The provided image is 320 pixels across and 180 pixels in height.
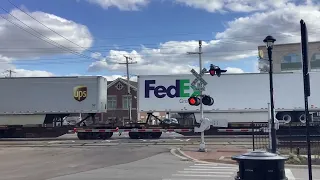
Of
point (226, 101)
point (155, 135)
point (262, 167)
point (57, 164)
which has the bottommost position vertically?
point (57, 164)

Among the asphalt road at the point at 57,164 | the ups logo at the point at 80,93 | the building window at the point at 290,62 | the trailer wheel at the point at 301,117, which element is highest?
the building window at the point at 290,62

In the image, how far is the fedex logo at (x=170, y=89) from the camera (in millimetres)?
33094

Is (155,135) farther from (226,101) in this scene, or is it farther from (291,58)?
(291,58)

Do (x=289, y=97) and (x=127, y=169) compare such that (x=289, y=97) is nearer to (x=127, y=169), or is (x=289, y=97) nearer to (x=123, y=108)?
(x=127, y=169)

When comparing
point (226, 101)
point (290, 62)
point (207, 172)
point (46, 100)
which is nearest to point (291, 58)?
point (290, 62)

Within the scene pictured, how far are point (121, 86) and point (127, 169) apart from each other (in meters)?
64.9

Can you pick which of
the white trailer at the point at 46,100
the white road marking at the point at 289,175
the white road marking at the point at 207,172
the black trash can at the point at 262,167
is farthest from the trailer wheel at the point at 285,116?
the black trash can at the point at 262,167

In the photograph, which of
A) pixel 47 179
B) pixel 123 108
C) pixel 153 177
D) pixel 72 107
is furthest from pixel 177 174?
pixel 123 108

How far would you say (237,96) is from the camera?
32.9 meters

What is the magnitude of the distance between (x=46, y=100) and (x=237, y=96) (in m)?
15.6

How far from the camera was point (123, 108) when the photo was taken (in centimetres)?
7712

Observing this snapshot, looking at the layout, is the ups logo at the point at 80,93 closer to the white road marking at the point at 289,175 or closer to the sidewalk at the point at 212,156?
the sidewalk at the point at 212,156

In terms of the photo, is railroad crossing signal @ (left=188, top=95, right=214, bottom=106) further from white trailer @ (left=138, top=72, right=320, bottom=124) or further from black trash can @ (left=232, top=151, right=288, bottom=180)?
black trash can @ (left=232, top=151, right=288, bottom=180)

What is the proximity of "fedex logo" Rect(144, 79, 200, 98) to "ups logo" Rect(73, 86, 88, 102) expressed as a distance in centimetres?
512
